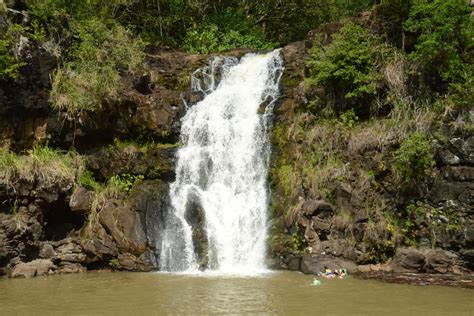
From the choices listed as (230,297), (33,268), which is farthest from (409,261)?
(33,268)

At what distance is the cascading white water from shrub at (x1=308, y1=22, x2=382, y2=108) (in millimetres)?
2188

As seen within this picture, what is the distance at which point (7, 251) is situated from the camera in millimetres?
13289

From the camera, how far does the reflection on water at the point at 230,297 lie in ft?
26.5

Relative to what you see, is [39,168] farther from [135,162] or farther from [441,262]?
[441,262]

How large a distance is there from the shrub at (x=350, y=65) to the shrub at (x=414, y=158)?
2.44 metres

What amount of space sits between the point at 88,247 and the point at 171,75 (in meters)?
6.98

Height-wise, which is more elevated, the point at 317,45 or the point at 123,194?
the point at 317,45

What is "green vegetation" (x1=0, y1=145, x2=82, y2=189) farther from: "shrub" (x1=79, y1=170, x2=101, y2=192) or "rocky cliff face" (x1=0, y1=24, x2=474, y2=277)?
"shrub" (x1=79, y1=170, x2=101, y2=192)

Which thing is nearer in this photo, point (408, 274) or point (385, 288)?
point (385, 288)

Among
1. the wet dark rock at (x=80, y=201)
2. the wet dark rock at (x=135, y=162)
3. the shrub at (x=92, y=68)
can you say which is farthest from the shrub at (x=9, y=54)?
the wet dark rock at (x=80, y=201)

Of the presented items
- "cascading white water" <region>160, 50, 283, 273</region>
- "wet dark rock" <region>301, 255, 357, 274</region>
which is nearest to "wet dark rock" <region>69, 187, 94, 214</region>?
"cascading white water" <region>160, 50, 283, 273</region>

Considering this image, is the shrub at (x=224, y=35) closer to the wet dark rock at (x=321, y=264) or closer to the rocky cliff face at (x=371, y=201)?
the rocky cliff face at (x=371, y=201)

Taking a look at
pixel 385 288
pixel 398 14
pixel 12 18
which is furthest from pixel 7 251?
pixel 398 14

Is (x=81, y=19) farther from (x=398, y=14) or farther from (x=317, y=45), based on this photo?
(x=398, y=14)
